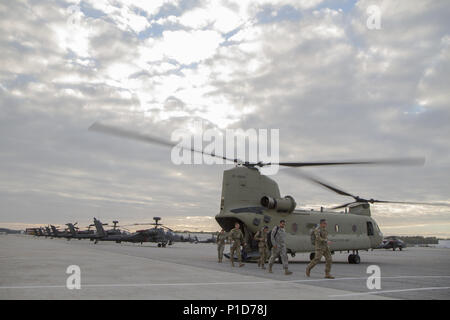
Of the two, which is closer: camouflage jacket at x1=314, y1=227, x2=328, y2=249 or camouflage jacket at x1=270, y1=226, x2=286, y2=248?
camouflage jacket at x1=314, y1=227, x2=328, y2=249

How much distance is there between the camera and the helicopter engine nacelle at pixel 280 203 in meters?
18.6

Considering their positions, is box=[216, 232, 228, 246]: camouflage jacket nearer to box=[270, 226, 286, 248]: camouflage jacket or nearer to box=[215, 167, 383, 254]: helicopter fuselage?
box=[215, 167, 383, 254]: helicopter fuselage

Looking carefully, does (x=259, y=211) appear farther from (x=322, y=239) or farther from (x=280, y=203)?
(x=322, y=239)

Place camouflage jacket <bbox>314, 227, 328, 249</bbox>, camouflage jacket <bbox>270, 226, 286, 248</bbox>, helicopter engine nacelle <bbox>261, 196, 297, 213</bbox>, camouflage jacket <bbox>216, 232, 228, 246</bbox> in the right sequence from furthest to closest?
1. helicopter engine nacelle <bbox>261, 196, 297, 213</bbox>
2. camouflage jacket <bbox>216, 232, 228, 246</bbox>
3. camouflage jacket <bbox>270, 226, 286, 248</bbox>
4. camouflage jacket <bbox>314, 227, 328, 249</bbox>

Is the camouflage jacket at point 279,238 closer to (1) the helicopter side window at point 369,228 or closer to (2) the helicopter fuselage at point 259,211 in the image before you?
(2) the helicopter fuselage at point 259,211

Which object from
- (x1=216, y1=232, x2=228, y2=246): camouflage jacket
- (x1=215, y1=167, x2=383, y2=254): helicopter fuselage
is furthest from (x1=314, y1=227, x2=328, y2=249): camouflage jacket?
(x1=216, y1=232, x2=228, y2=246): camouflage jacket

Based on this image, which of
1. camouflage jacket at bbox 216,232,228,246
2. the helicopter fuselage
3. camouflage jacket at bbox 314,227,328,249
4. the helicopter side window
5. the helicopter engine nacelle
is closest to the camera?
camouflage jacket at bbox 314,227,328,249

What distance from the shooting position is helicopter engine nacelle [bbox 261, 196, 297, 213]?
18625mm

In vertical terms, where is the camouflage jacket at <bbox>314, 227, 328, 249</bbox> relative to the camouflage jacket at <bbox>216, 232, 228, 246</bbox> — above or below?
above

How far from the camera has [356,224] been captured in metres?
21.8

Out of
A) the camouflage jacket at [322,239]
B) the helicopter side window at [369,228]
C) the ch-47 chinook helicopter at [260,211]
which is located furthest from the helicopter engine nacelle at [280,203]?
the camouflage jacket at [322,239]
